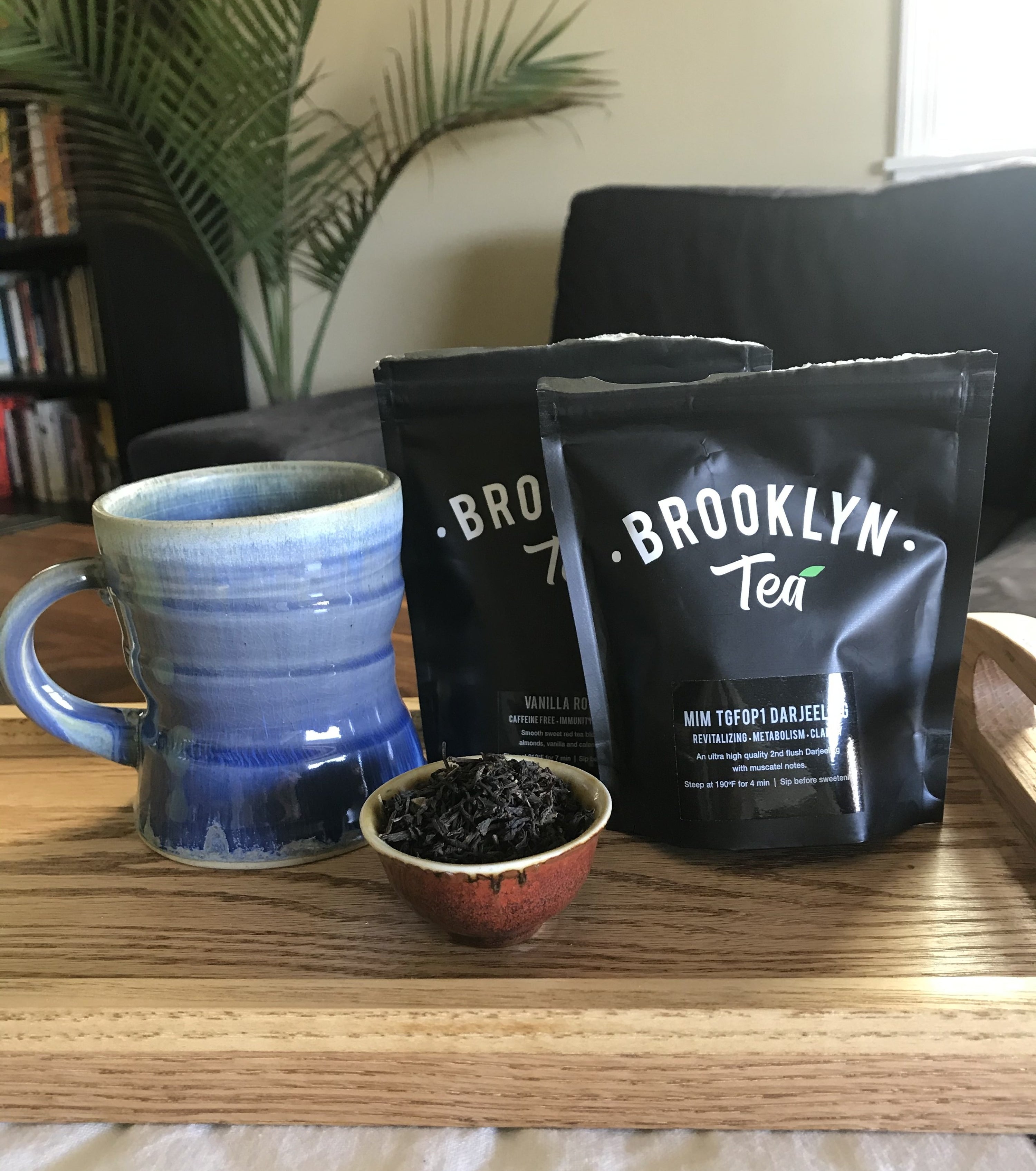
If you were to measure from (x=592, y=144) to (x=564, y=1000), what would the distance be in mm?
2051

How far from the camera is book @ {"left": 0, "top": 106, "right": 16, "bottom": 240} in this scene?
94.6 inches

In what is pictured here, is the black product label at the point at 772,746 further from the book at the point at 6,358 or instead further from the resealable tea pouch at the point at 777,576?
the book at the point at 6,358

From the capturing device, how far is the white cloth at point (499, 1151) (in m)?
0.33

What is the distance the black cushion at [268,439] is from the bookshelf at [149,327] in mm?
742

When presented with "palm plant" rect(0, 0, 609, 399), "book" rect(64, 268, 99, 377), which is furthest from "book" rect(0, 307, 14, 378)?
"palm plant" rect(0, 0, 609, 399)

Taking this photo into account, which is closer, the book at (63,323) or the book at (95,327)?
the book at (95,327)

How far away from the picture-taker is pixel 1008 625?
551 millimetres

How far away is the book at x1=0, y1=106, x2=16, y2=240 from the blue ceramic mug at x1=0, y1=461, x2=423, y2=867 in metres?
2.42

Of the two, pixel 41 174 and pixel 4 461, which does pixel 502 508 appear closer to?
pixel 41 174

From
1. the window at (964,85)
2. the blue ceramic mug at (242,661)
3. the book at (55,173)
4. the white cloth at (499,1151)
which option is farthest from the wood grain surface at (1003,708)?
the book at (55,173)

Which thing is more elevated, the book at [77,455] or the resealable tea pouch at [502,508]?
the resealable tea pouch at [502,508]

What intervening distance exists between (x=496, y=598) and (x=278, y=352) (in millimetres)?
1751

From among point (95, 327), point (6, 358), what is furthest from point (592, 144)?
point (6, 358)

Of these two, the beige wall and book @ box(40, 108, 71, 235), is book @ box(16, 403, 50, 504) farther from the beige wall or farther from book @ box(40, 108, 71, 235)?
the beige wall
